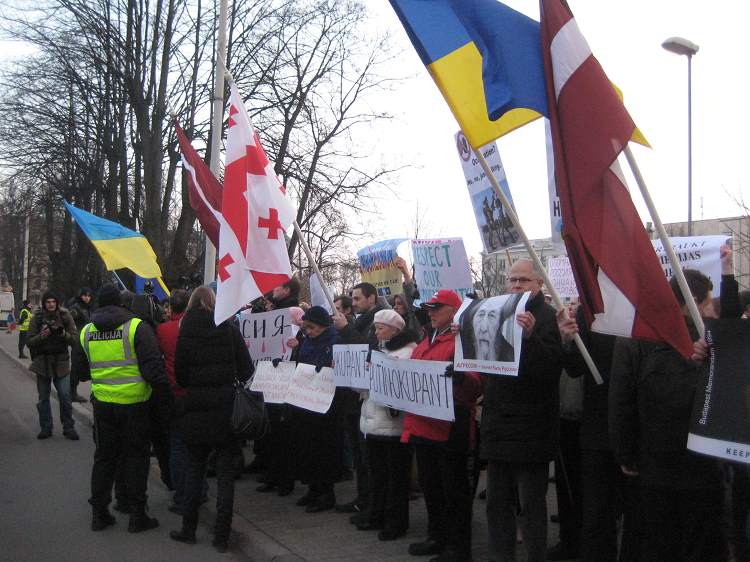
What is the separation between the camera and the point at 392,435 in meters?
6.30

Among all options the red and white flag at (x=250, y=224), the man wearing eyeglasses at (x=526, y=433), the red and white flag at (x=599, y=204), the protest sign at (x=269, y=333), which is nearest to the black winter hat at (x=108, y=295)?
the red and white flag at (x=250, y=224)

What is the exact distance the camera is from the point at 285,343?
301 inches

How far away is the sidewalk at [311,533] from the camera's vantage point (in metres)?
5.92

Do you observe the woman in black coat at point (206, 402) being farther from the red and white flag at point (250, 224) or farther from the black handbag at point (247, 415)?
the red and white flag at point (250, 224)

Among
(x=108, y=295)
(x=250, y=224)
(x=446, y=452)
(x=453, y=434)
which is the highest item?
(x=250, y=224)

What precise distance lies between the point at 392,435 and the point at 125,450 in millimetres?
2243

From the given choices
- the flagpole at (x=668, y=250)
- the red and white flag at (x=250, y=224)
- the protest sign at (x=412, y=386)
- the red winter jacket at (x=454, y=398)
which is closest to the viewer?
the flagpole at (x=668, y=250)

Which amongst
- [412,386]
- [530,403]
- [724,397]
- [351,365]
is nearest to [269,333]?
[351,365]

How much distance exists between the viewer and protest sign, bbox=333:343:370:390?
6.63 metres

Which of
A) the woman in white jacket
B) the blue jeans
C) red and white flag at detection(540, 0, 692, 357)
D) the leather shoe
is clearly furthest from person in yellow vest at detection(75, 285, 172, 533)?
the blue jeans

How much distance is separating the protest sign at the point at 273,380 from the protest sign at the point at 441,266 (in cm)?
145

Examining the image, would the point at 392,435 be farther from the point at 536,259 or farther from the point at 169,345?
the point at 536,259

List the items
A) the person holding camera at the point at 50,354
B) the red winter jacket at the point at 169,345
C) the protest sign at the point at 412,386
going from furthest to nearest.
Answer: the person holding camera at the point at 50,354
the red winter jacket at the point at 169,345
the protest sign at the point at 412,386

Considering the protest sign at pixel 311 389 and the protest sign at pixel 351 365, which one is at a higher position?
the protest sign at pixel 351 365
